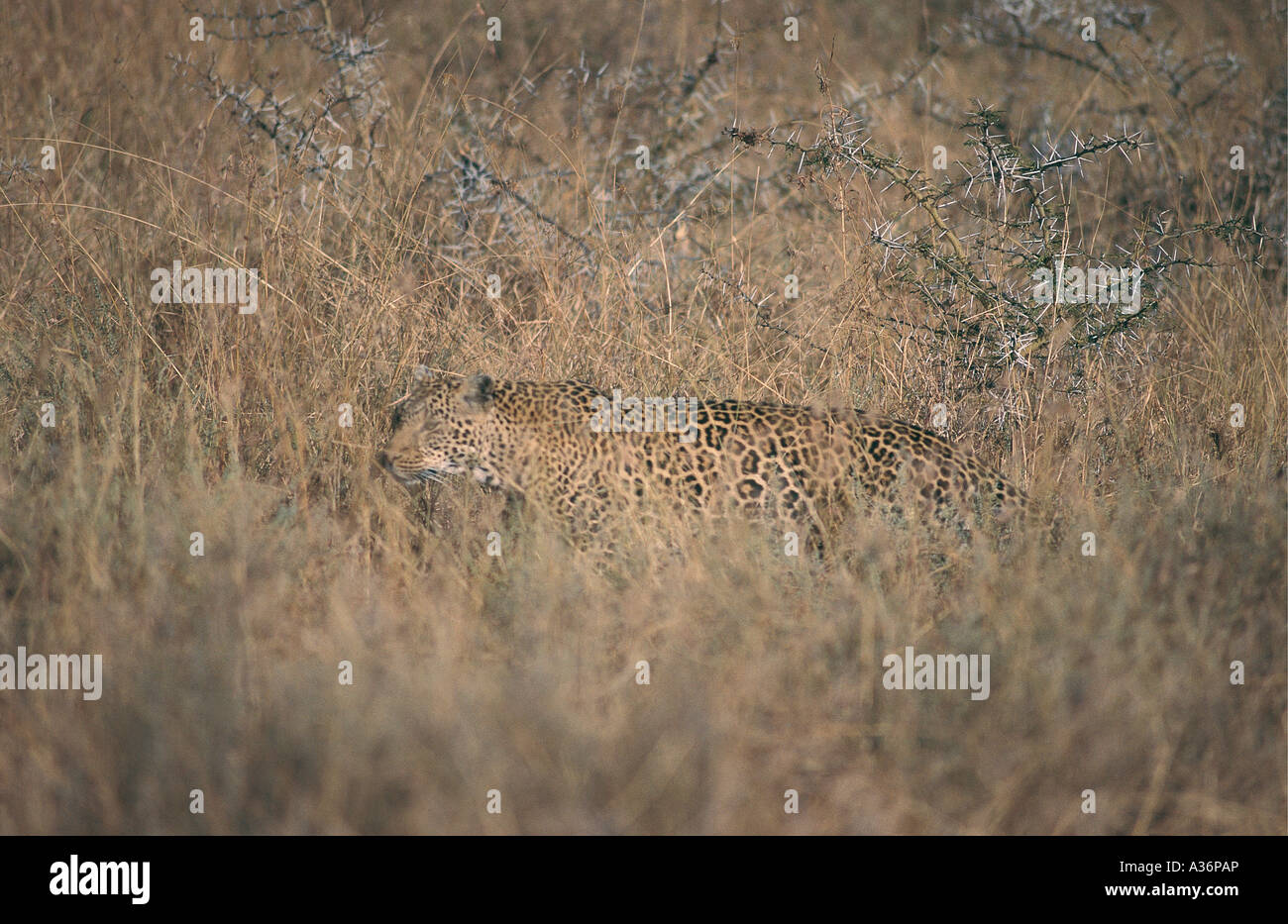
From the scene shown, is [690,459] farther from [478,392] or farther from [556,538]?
[478,392]

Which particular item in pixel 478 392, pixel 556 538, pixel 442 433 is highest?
pixel 478 392

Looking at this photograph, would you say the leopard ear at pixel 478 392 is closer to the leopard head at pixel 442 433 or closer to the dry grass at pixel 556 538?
the leopard head at pixel 442 433

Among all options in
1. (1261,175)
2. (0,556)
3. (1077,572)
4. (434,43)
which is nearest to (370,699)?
(0,556)

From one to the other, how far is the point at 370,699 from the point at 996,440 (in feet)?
12.1

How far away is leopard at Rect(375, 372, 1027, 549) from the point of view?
4535 millimetres

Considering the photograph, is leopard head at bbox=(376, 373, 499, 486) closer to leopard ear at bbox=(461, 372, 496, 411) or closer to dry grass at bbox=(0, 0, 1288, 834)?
leopard ear at bbox=(461, 372, 496, 411)

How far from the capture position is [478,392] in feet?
15.2

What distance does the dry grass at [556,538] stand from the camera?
2.99m

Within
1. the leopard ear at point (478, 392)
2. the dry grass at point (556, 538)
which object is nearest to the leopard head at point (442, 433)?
the leopard ear at point (478, 392)

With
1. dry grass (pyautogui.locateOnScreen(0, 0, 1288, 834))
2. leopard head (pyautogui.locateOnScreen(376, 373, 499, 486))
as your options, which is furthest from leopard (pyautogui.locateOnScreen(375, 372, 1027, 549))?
Result: dry grass (pyautogui.locateOnScreen(0, 0, 1288, 834))

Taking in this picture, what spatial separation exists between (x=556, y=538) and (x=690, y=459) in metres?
0.65

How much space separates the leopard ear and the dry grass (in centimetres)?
48

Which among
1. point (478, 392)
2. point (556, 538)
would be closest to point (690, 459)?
point (556, 538)

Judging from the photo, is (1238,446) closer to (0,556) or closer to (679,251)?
(679,251)
